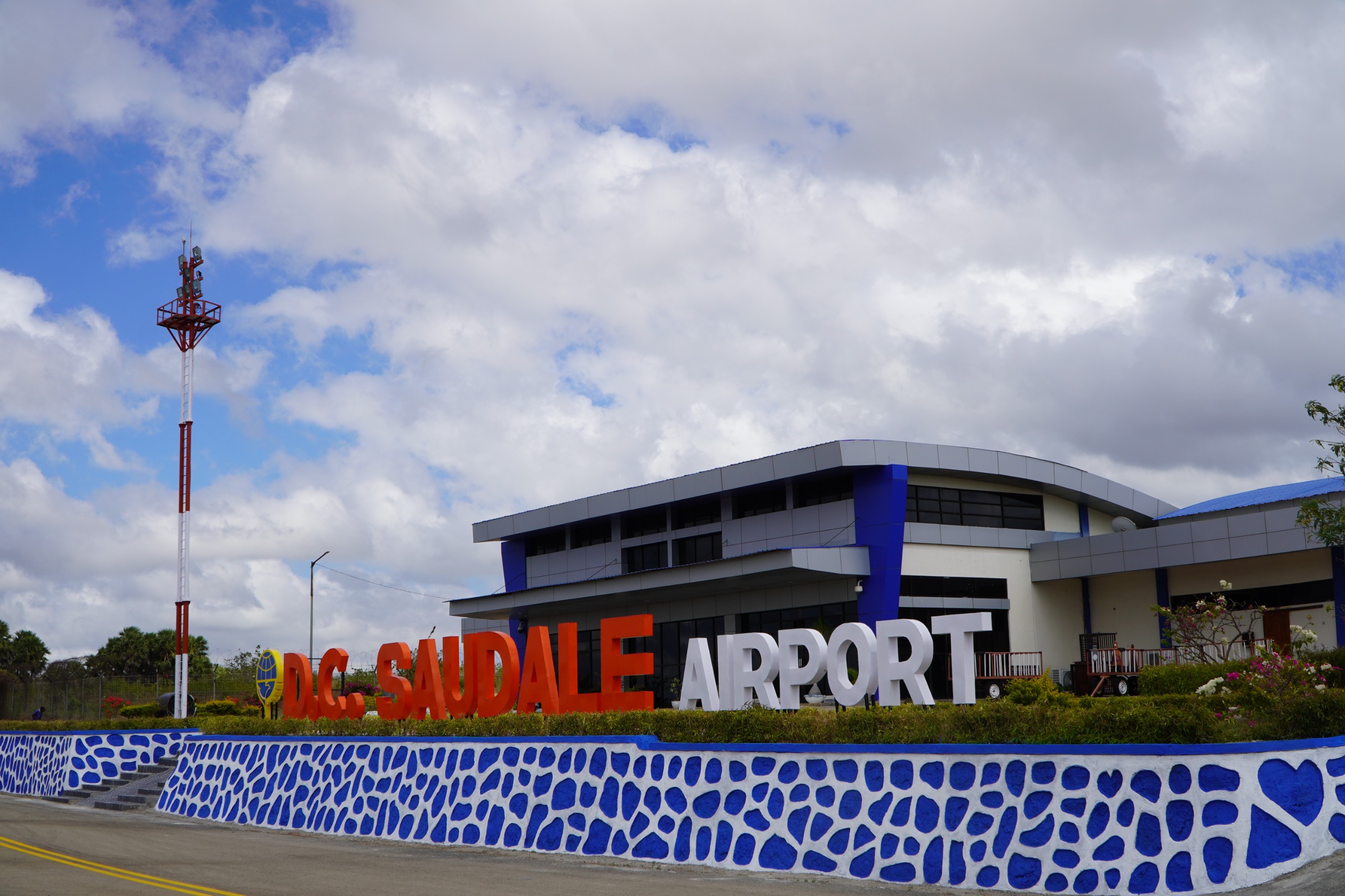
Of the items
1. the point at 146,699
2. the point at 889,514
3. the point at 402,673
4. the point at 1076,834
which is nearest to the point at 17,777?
the point at 146,699

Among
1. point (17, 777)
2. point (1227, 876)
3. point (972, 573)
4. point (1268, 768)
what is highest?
point (972, 573)

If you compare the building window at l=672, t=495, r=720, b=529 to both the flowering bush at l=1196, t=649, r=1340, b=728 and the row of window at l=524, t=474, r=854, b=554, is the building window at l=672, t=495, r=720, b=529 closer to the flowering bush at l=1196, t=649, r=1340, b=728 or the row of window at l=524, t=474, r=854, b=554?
the row of window at l=524, t=474, r=854, b=554

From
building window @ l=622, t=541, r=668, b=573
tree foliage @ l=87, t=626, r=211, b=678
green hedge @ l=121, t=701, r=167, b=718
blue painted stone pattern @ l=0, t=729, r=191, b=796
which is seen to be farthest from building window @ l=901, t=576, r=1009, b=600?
tree foliage @ l=87, t=626, r=211, b=678

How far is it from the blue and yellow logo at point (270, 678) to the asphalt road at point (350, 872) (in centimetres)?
722

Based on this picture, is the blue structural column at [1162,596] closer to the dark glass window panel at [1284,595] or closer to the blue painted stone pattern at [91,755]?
the dark glass window panel at [1284,595]

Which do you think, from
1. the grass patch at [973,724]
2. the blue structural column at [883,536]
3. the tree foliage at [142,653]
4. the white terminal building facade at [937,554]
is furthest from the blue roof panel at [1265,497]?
the tree foliage at [142,653]

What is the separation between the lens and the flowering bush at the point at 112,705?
43.7m

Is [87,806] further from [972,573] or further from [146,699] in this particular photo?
[972,573]

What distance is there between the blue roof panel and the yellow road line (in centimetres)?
3507

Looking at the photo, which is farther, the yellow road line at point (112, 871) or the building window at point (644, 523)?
the building window at point (644, 523)

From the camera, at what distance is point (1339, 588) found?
33656 mm

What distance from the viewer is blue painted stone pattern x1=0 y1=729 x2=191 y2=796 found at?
3494 cm

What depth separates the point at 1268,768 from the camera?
1195 cm

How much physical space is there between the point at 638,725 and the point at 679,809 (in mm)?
2160
